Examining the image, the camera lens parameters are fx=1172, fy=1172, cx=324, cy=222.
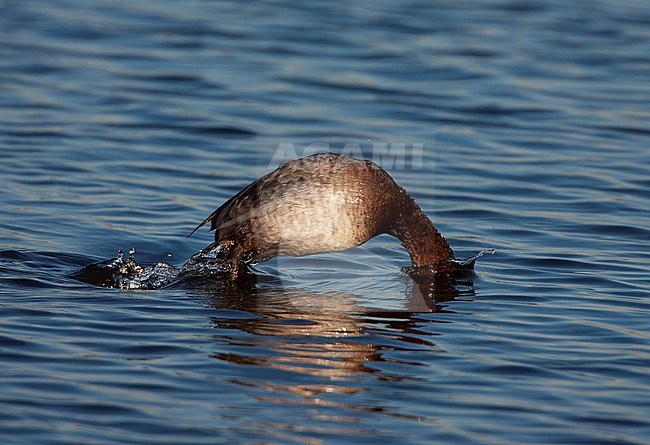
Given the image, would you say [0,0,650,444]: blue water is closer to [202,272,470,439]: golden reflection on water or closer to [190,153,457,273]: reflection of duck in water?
[202,272,470,439]: golden reflection on water

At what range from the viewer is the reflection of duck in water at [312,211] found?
8.33 m

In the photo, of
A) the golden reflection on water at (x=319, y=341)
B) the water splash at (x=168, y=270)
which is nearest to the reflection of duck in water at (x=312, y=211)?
the water splash at (x=168, y=270)

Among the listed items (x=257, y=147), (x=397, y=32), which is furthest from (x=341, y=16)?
(x=257, y=147)

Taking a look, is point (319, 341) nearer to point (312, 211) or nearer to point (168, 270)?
point (312, 211)

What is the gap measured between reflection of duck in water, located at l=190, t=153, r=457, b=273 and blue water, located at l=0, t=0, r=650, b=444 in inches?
13.8

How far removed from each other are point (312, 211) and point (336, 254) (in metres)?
1.40

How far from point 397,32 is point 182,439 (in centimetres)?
1280

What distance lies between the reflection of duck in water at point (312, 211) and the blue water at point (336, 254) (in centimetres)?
35

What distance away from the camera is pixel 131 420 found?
5918 mm

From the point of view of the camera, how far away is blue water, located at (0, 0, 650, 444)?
6.26 meters

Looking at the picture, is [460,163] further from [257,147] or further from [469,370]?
[469,370]

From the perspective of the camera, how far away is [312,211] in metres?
8.31

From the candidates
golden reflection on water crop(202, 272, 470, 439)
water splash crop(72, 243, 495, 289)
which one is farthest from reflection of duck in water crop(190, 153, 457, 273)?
golden reflection on water crop(202, 272, 470, 439)

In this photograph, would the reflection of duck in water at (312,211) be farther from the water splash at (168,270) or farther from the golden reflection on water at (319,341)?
the golden reflection on water at (319,341)
